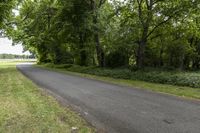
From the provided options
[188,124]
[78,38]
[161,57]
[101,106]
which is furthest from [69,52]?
[188,124]

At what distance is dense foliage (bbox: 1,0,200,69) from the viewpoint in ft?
66.2

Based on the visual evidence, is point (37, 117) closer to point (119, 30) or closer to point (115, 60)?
point (119, 30)

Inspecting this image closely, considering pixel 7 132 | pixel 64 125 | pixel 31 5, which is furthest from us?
pixel 31 5

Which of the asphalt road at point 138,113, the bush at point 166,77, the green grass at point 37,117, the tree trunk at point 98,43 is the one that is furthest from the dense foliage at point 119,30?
the green grass at point 37,117

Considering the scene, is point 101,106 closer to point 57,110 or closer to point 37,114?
point 57,110

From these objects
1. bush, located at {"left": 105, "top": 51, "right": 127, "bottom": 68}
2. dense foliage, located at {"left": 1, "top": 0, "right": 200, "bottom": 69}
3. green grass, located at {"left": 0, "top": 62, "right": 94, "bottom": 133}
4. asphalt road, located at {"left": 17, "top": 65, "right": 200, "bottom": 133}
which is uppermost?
dense foliage, located at {"left": 1, "top": 0, "right": 200, "bottom": 69}

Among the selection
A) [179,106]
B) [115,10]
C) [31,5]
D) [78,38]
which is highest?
[31,5]

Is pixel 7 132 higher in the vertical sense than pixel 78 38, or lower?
lower

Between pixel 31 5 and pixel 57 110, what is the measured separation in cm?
2998

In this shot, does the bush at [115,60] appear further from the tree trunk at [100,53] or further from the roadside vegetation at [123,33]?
the tree trunk at [100,53]

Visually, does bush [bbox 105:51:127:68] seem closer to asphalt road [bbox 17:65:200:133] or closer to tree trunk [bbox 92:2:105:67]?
tree trunk [bbox 92:2:105:67]

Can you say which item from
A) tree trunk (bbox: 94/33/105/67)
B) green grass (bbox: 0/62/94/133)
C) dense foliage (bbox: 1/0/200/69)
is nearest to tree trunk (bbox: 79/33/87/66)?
dense foliage (bbox: 1/0/200/69)

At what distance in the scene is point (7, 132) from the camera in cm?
563

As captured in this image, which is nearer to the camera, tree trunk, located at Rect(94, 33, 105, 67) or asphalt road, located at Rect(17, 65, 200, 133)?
asphalt road, located at Rect(17, 65, 200, 133)
